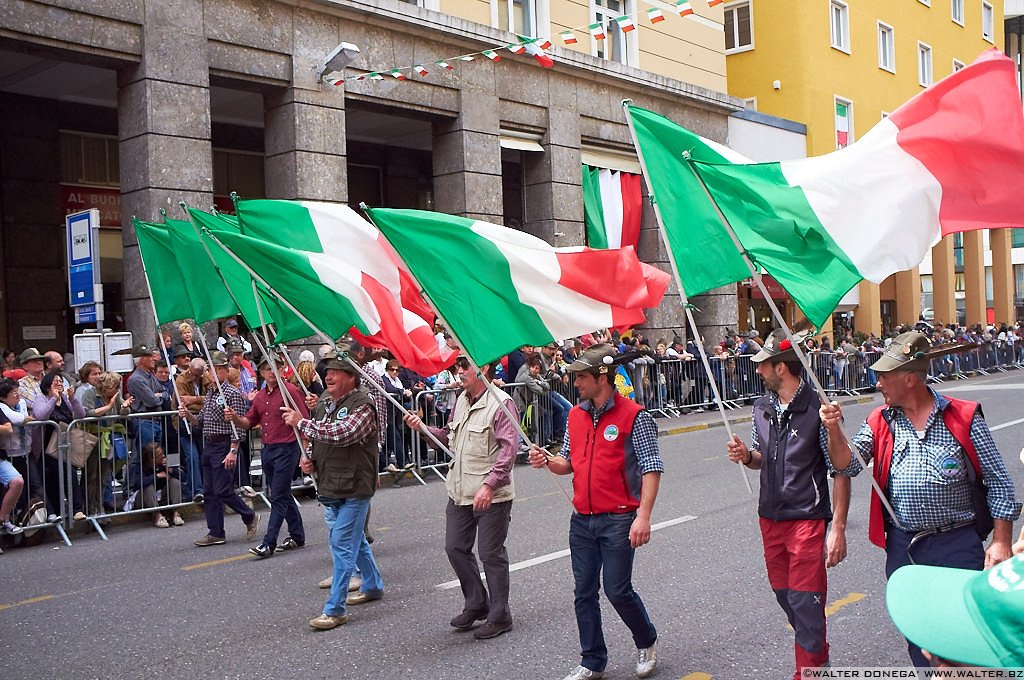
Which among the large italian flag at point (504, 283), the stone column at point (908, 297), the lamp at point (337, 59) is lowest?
the large italian flag at point (504, 283)

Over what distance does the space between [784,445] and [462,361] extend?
316 cm

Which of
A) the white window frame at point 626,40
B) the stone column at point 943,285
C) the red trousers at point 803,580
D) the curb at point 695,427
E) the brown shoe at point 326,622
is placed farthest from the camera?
the stone column at point 943,285

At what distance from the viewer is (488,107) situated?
68.5 feet

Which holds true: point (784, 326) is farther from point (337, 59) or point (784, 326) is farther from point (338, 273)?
point (337, 59)

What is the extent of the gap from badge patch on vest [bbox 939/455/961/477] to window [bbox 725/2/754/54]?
3040 centimetres

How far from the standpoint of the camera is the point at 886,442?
458 centimetres

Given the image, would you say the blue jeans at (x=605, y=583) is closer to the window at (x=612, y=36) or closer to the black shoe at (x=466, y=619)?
the black shoe at (x=466, y=619)

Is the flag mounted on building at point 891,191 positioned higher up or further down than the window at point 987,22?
further down

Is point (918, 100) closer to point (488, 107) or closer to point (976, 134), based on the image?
point (976, 134)

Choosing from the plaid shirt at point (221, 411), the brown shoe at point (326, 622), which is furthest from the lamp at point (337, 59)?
the brown shoe at point (326, 622)

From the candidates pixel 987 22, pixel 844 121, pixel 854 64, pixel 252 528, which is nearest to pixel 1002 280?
pixel 987 22

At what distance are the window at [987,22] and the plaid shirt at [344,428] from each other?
4376 cm

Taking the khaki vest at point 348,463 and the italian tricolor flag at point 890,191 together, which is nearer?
the italian tricolor flag at point 890,191

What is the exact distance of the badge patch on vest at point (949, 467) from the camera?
4.32 m
